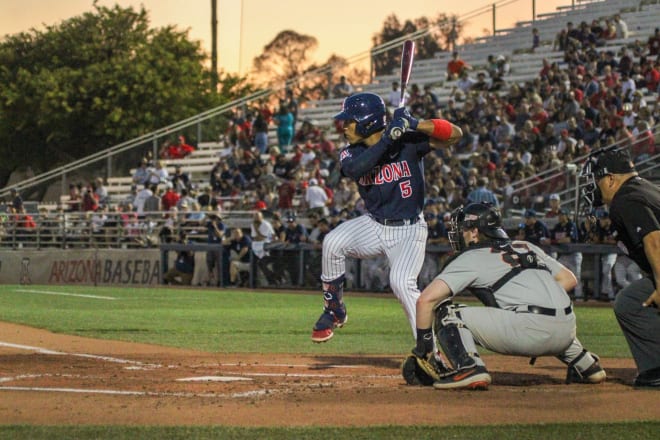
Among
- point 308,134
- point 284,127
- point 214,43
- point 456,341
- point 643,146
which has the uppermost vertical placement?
point 214,43

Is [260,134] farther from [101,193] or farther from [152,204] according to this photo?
[101,193]

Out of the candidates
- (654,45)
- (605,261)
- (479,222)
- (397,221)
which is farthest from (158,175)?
(479,222)

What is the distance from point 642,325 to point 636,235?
34.1 inches

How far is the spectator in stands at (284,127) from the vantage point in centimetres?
3134

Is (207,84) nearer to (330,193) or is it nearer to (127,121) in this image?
(127,121)

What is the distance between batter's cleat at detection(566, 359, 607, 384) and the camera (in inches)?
330

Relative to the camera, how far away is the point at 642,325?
830 cm

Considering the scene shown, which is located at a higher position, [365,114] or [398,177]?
[365,114]

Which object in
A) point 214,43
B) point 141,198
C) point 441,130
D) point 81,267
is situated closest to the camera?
point 441,130

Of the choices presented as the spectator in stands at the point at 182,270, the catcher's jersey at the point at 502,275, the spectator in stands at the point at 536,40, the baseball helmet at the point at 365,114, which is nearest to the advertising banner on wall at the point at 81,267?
the spectator in stands at the point at 182,270

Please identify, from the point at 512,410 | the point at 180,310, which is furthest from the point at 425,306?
the point at 180,310

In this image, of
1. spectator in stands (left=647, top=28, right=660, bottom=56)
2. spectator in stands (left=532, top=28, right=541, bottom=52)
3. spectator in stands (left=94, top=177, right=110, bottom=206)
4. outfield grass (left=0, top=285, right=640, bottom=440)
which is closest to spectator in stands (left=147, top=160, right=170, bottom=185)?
spectator in stands (left=94, top=177, right=110, bottom=206)

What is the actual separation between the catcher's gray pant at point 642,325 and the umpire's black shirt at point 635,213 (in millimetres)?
341

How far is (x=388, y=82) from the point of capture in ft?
115
